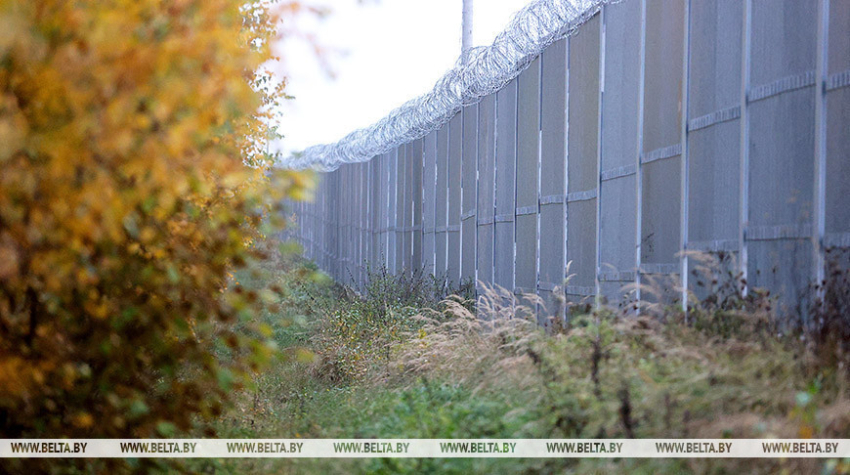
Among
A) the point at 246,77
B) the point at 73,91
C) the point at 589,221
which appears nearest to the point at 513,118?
the point at 589,221

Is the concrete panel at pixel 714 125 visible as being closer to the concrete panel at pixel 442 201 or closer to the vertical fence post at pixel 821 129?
the vertical fence post at pixel 821 129

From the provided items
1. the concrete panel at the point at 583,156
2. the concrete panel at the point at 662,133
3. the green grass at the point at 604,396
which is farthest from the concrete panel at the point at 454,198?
the green grass at the point at 604,396

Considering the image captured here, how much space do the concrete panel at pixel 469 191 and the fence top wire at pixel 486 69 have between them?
0.30 m

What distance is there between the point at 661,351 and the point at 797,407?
78cm

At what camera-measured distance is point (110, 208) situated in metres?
2.80

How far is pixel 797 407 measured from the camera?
356 cm

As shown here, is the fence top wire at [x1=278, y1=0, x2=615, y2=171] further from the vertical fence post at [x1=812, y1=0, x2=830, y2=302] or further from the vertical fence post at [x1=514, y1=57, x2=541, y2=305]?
the vertical fence post at [x1=812, y1=0, x2=830, y2=302]

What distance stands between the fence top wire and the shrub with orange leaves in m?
1.24

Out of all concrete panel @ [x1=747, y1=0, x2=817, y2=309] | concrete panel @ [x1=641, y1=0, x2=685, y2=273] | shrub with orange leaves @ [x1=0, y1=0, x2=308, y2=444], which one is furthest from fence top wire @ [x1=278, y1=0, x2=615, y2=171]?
concrete panel @ [x1=747, y1=0, x2=817, y2=309]

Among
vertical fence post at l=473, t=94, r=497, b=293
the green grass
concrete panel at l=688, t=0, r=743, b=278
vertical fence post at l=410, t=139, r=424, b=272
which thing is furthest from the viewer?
vertical fence post at l=410, t=139, r=424, b=272

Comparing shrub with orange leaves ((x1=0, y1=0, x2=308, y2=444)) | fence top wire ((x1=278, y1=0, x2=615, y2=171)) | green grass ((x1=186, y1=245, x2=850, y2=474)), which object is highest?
fence top wire ((x1=278, y1=0, x2=615, y2=171))

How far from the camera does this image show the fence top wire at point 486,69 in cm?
852

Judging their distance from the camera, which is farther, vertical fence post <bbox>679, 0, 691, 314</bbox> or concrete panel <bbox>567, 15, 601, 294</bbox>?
concrete panel <bbox>567, 15, 601, 294</bbox>

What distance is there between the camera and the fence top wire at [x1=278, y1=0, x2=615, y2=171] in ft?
28.0
